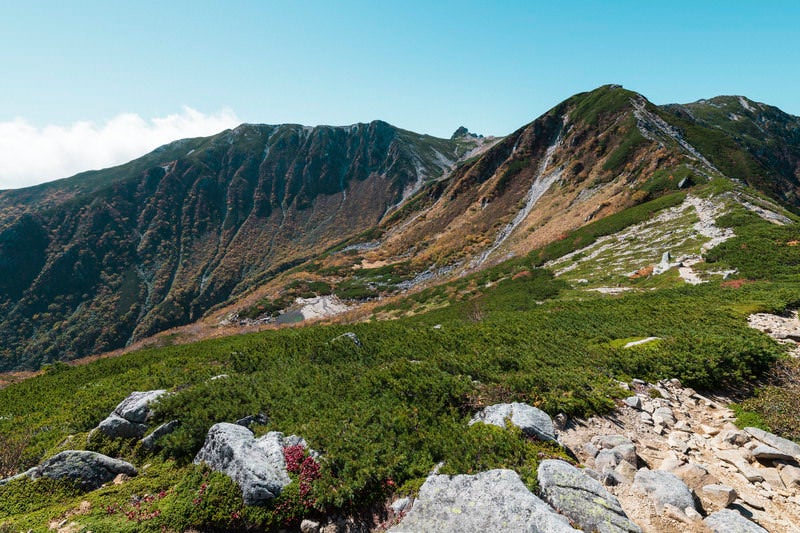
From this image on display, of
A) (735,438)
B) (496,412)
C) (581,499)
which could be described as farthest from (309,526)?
(735,438)

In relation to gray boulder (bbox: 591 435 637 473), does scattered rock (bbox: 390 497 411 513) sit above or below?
below

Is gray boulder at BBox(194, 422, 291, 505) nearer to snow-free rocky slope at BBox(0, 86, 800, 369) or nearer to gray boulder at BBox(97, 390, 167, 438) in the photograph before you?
gray boulder at BBox(97, 390, 167, 438)

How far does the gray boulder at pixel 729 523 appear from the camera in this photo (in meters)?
5.21

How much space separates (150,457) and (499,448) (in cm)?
1102

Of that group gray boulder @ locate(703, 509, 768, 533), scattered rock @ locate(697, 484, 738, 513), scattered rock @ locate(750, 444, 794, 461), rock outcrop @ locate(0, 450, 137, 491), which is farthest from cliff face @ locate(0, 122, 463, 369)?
gray boulder @ locate(703, 509, 768, 533)

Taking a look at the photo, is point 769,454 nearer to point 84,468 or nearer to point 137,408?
point 84,468

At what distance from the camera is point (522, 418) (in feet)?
28.8

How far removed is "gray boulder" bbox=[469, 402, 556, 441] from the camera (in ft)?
27.5

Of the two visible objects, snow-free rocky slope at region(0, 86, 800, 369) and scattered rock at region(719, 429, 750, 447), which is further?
snow-free rocky slope at region(0, 86, 800, 369)

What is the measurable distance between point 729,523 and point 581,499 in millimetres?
2178

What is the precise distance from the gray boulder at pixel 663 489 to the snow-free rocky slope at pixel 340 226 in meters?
44.2

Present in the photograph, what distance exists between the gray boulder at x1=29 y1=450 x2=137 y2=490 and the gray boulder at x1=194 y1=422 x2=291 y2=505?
252cm

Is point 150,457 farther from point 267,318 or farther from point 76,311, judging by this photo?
point 76,311

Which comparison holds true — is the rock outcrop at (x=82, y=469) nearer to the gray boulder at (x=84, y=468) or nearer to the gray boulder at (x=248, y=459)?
the gray boulder at (x=84, y=468)
